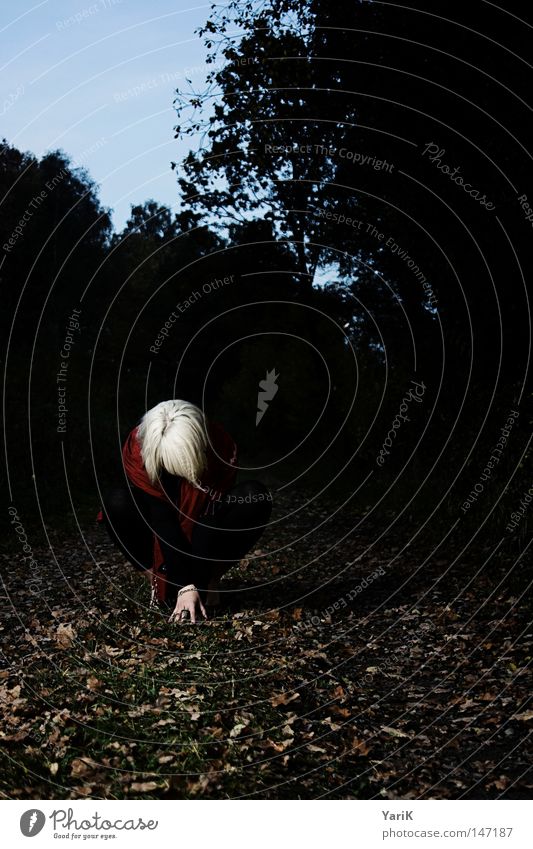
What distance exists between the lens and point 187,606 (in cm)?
661

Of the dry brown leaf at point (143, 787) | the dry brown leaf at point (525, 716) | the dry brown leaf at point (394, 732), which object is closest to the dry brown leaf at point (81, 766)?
the dry brown leaf at point (143, 787)

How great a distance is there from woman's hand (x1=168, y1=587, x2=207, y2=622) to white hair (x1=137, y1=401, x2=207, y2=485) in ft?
3.01

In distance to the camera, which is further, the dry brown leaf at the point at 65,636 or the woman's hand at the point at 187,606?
the dry brown leaf at the point at 65,636

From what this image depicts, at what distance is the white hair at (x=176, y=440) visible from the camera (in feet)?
20.3

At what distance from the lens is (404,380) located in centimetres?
1377

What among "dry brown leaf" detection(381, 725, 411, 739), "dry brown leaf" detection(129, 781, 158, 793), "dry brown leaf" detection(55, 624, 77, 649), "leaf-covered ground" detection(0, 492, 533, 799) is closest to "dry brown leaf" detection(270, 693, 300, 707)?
"leaf-covered ground" detection(0, 492, 533, 799)

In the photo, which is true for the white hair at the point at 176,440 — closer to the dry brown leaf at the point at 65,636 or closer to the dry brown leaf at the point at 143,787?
the dry brown leaf at the point at 65,636

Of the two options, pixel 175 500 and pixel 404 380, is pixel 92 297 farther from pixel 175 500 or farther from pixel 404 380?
pixel 175 500

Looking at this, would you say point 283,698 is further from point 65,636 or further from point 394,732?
point 65,636

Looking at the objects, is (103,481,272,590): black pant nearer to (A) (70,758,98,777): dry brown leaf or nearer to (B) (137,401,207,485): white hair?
(B) (137,401,207,485): white hair

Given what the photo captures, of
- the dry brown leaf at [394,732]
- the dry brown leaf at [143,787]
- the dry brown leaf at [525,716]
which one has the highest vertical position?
the dry brown leaf at [525,716]
